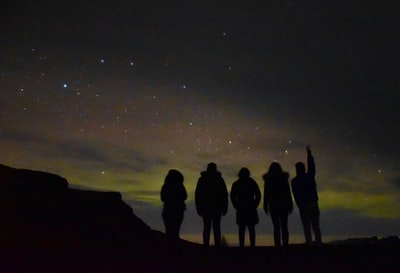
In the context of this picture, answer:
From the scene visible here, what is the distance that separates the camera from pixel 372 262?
9234 millimetres

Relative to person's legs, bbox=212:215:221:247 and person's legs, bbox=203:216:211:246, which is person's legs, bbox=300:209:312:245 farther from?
person's legs, bbox=203:216:211:246

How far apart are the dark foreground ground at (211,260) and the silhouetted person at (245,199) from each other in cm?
92

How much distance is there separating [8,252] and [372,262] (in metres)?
7.61

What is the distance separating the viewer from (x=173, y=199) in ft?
42.3

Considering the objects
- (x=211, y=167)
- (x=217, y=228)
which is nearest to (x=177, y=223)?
(x=217, y=228)

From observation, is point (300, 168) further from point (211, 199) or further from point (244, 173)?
point (211, 199)

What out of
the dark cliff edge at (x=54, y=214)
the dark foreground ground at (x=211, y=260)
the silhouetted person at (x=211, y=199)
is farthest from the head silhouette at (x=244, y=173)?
the dark cliff edge at (x=54, y=214)

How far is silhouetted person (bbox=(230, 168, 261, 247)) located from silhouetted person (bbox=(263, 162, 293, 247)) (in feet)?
0.96

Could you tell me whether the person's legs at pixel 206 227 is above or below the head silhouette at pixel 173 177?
below

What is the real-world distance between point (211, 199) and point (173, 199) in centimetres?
109

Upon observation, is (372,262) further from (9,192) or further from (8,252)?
(9,192)

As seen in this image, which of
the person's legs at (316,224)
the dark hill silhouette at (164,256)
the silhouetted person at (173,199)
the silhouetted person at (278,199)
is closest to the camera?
the dark hill silhouette at (164,256)

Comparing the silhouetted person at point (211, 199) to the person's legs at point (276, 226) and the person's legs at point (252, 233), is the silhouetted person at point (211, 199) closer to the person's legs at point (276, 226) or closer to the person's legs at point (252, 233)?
the person's legs at point (252, 233)

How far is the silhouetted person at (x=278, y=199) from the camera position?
1218cm
